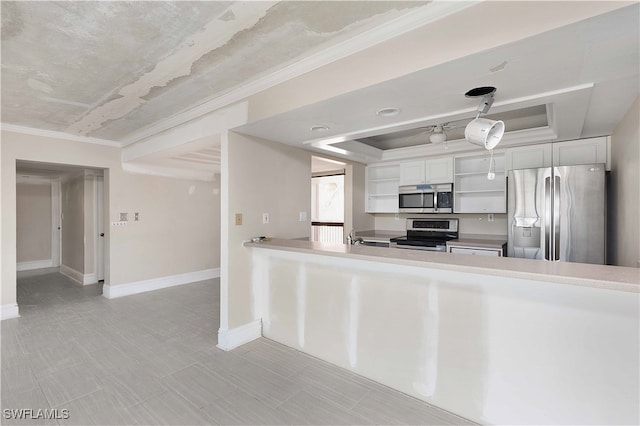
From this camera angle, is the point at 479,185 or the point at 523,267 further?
the point at 479,185

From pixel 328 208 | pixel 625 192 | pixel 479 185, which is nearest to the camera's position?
pixel 625 192

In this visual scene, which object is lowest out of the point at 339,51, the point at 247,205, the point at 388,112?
the point at 247,205

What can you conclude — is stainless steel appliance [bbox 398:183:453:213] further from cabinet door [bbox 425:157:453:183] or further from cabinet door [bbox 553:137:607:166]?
cabinet door [bbox 553:137:607:166]

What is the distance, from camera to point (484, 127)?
1.91 m

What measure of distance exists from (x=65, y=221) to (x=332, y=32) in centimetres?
766

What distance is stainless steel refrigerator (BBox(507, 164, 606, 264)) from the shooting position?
2.96 m

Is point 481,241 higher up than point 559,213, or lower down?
lower down

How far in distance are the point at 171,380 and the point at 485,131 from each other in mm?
2988

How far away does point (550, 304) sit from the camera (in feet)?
5.70

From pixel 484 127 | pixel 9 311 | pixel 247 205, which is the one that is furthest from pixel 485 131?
pixel 9 311

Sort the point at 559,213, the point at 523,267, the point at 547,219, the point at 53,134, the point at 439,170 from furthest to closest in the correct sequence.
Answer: the point at 439,170
the point at 53,134
the point at 547,219
the point at 559,213
the point at 523,267

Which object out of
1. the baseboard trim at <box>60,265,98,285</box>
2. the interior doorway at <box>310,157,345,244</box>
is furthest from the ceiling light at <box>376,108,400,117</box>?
the baseboard trim at <box>60,265,98,285</box>

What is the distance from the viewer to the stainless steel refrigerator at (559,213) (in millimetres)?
2963

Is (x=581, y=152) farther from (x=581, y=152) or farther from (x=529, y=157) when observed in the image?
(x=529, y=157)
